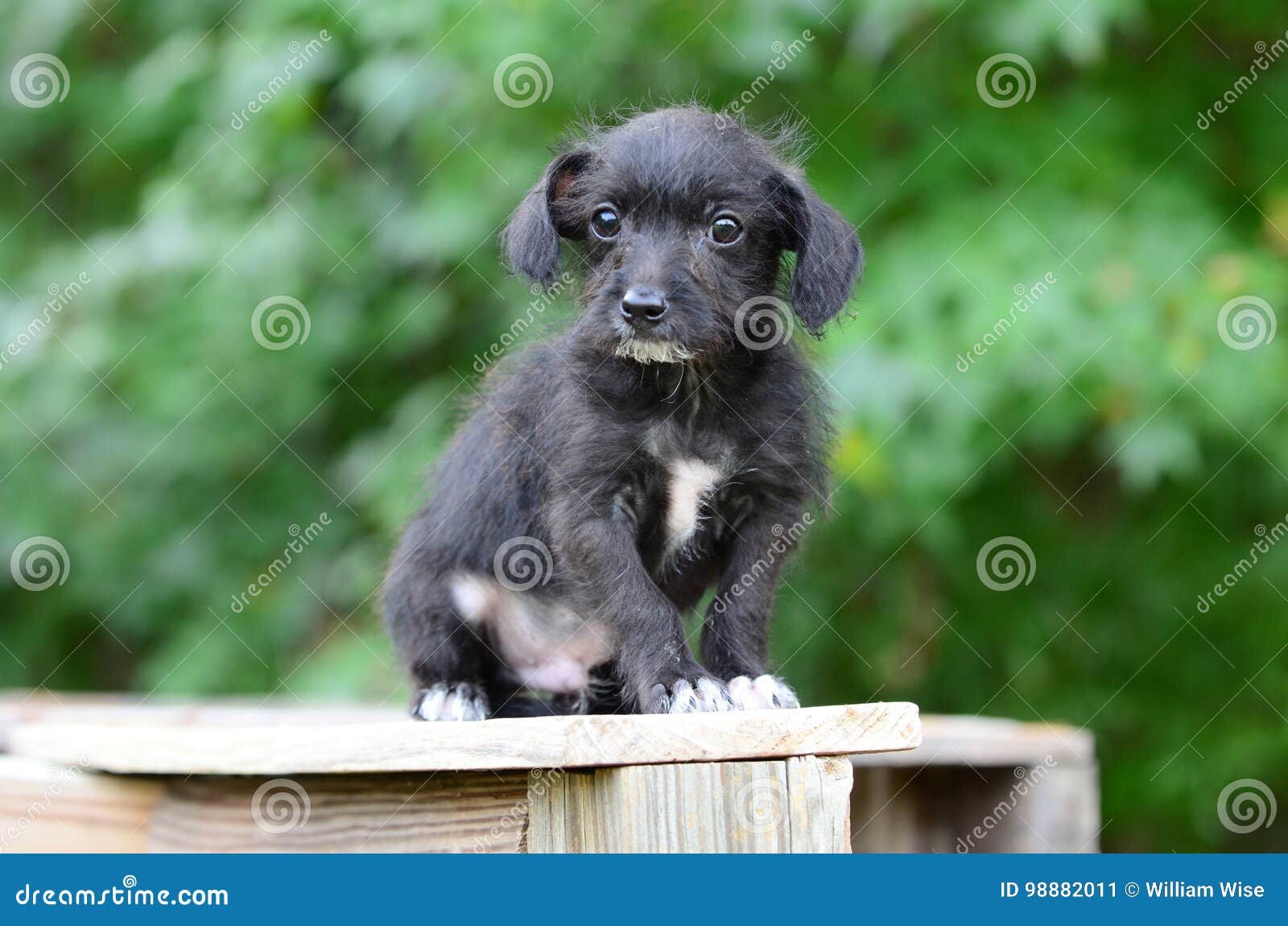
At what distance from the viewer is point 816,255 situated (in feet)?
11.8

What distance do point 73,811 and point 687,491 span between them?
2.02 meters

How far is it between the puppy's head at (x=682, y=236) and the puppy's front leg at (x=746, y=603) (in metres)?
0.52

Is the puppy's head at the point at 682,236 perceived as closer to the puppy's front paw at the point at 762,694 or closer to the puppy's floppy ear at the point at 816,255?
the puppy's floppy ear at the point at 816,255

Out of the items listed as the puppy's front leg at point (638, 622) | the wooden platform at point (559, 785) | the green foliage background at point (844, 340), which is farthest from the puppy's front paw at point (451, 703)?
the green foliage background at point (844, 340)

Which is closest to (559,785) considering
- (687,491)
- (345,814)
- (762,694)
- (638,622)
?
(638,622)

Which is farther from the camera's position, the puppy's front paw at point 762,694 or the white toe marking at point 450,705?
the white toe marking at point 450,705

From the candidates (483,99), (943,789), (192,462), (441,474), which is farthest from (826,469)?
(192,462)

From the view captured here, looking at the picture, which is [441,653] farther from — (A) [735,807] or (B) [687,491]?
(A) [735,807]

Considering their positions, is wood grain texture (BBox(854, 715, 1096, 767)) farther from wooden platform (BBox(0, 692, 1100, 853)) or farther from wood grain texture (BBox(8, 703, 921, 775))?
wood grain texture (BBox(8, 703, 921, 775))

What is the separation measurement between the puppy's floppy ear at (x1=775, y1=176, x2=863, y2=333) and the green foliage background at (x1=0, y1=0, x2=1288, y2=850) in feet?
5.14

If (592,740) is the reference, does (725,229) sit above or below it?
above

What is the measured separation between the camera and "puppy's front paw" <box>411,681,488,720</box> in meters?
3.89

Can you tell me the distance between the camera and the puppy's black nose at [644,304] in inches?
127

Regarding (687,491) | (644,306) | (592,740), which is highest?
(644,306)
